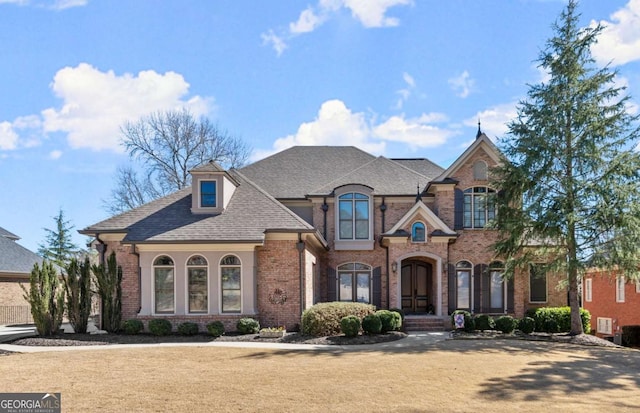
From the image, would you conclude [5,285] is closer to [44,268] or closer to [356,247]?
[44,268]

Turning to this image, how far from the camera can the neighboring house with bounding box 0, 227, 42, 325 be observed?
25.7 meters

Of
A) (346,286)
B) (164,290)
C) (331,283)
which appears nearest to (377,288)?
(346,286)

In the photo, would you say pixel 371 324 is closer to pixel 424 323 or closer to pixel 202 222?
pixel 424 323

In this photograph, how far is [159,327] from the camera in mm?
16359

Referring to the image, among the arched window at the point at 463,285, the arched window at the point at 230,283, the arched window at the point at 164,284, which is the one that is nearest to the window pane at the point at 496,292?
the arched window at the point at 463,285

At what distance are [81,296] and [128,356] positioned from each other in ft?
18.8

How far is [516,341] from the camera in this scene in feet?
51.9

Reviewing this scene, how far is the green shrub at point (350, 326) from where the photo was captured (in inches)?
607

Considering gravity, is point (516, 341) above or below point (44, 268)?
below

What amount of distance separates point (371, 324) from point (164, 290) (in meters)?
7.63

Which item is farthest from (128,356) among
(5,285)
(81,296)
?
(5,285)

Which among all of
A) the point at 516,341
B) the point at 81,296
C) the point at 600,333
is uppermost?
the point at 81,296

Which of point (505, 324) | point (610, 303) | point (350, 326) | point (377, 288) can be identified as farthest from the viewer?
point (610, 303)

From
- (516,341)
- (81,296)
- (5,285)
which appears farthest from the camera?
(5,285)
